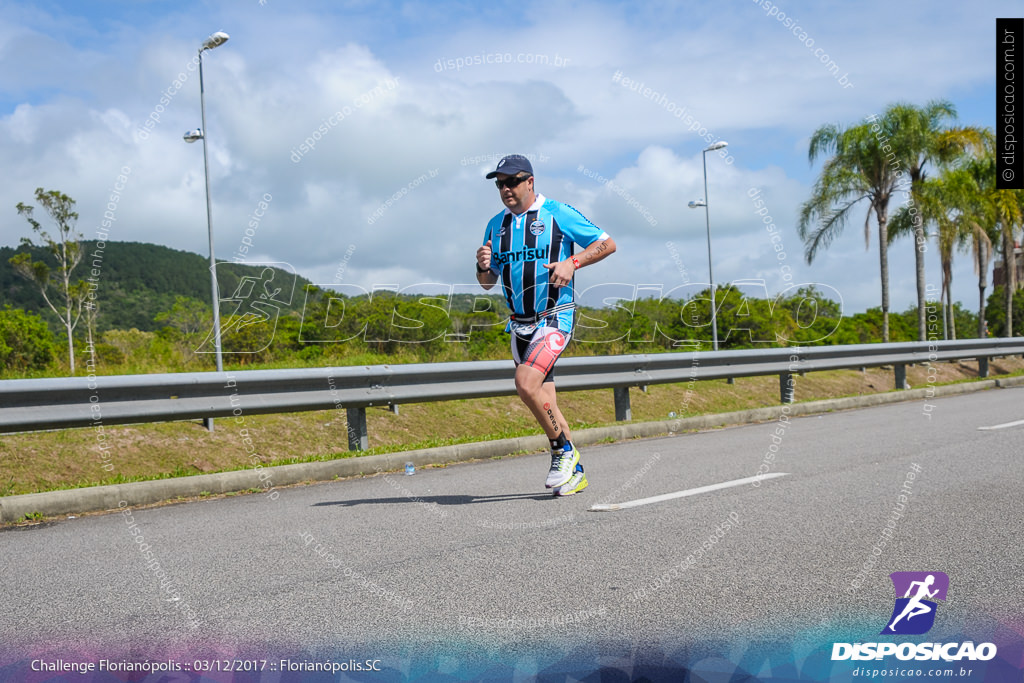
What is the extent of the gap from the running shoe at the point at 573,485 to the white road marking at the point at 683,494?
405 millimetres

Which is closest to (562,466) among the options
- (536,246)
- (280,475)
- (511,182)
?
(536,246)

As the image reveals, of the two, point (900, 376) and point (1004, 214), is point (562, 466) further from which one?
point (1004, 214)

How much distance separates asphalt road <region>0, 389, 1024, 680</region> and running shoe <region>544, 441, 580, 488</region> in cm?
17

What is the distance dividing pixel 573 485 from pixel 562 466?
15 centimetres

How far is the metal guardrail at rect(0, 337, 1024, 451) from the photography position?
238 inches

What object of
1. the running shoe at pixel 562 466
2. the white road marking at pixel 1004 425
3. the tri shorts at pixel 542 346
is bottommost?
the white road marking at pixel 1004 425

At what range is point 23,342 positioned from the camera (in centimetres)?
2122

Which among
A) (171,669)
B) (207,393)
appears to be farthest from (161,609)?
→ (207,393)

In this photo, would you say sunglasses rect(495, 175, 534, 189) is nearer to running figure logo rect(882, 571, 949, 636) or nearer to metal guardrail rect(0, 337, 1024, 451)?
metal guardrail rect(0, 337, 1024, 451)

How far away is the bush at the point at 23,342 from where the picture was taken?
14102 millimetres

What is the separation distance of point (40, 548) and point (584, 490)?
10.3ft

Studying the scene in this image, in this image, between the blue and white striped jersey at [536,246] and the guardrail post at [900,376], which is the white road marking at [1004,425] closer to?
the blue and white striped jersey at [536,246]

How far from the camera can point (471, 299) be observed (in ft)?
43.0

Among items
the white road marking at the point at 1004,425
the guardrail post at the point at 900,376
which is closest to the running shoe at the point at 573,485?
the white road marking at the point at 1004,425
